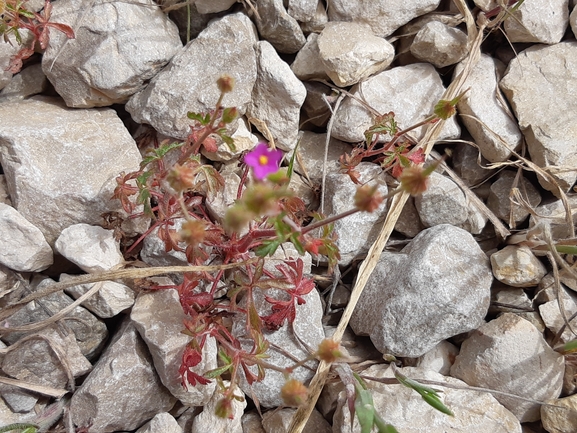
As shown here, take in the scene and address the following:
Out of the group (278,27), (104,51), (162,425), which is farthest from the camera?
(278,27)

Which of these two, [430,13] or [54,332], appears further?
[430,13]

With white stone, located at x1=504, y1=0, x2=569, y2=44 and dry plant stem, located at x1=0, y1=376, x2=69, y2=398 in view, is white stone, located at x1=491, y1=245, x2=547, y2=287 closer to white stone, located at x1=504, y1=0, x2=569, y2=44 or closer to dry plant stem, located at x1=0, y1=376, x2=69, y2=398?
white stone, located at x1=504, y1=0, x2=569, y2=44

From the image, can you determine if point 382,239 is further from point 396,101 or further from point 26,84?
point 26,84

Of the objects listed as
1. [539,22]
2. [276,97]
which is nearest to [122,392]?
[276,97]

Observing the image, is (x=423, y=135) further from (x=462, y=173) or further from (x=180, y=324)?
(x=180, y=324)

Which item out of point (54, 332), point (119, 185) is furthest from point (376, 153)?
point (54, 332)
